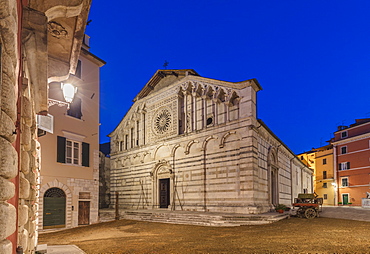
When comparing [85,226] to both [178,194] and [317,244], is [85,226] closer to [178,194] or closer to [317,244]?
[178,194]

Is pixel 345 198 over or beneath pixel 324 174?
beneath

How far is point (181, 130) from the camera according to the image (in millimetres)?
23891

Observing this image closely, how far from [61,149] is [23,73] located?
44.1 feet

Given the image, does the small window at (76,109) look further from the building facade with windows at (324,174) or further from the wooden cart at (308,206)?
the building facade with windows at (324,174)

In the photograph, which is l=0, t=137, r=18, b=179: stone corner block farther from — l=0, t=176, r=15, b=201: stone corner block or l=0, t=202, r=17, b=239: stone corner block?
l=0, t=202, r=17, b=239: stone corner block

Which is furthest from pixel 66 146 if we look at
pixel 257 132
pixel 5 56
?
pixel 5 56

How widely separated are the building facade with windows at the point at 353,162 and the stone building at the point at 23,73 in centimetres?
3763

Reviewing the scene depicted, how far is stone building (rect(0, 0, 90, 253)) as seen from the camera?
7.56ft

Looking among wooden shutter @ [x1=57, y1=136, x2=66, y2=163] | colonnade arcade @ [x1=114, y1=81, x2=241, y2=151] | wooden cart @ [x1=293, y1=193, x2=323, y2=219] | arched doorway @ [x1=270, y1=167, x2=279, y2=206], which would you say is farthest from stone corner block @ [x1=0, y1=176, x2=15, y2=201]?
arched doorway @ [x1=270, y1=167, x2=279, y2=206]

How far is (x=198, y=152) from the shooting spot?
21953 millimetres

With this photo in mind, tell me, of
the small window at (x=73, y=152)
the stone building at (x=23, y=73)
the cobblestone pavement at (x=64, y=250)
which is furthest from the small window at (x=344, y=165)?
the stone building at (x=23, y=73)

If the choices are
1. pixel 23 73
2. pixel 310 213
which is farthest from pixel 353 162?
pixel 23 73

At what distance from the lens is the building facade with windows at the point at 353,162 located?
35594mm

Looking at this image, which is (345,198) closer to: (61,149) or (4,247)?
(61,149)
